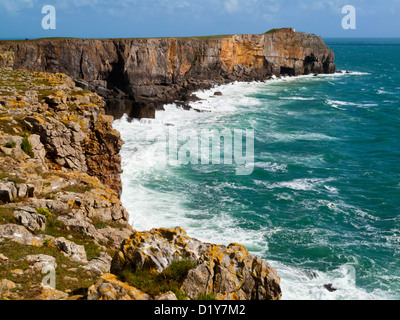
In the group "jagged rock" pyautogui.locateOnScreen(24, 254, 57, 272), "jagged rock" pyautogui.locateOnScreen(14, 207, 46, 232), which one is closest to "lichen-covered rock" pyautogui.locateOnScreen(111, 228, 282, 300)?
"jagged rock" pyautogui.locateOnScreen(24, 254, 57, 272)

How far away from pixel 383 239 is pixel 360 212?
3947 mm

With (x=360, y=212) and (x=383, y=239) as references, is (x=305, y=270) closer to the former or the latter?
(x=383, y=239)

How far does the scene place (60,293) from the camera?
8.71 meters

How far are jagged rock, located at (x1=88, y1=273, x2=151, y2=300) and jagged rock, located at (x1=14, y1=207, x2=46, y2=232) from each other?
5001 mm

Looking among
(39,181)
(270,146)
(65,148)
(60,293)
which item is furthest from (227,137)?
(60,293)

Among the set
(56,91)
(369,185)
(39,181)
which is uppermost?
(56,91)

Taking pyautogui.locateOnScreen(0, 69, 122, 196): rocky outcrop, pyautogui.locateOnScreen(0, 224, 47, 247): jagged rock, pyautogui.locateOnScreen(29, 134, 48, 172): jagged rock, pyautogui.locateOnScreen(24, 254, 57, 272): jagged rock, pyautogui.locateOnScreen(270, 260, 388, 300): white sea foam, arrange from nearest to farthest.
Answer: pyautogui.locateOnScreen(24, 254, 57, 272): jagged rock, pyautogui.locateOnScreen(0, 224, 47, 247): jagged rock, pyautogui.locateOnScreen(29, 134, 48, 172): jagged rock, pyautogui.locateOnScreen(0, 69, 122, 196): rocky outcrop, pyautogui.locateOnScreen(270, 260, 388, 300): white sea foam

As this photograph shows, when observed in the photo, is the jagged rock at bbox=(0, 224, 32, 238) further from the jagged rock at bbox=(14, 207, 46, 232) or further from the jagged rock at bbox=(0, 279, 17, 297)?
the jagged rock at bbox=(0, 279, 17, 297)

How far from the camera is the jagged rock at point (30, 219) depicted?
39.7 feet

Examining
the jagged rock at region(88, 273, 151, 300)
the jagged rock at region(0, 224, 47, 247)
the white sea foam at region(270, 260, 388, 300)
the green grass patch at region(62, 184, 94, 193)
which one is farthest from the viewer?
the white sea foam at region(270, 260, 388, 300)

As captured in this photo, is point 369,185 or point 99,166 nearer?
point 99,166

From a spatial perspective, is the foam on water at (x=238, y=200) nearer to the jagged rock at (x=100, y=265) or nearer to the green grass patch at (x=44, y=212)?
the green grass patch at (x=44, y=212)

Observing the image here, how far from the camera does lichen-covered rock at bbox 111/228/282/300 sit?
878cm

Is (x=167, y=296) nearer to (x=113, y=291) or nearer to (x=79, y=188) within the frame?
(x=113, y=291)
